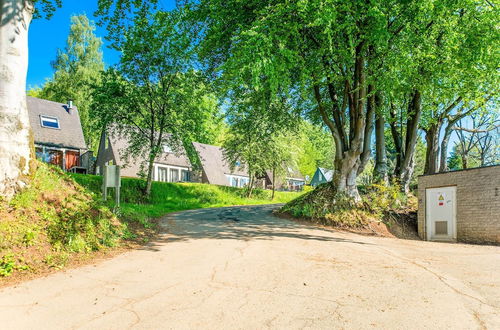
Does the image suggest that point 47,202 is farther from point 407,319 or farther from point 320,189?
point 320,189

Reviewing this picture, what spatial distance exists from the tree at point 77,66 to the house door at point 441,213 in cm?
3609

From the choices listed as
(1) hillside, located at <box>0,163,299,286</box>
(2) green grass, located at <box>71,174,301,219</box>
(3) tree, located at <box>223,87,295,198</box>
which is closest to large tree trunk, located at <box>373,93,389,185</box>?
(3) tree, located at <box>223,87,295,198</box>

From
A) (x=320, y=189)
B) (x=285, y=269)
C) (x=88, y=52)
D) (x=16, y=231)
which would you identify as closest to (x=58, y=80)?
(x=88, y=52)

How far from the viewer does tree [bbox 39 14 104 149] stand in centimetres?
3866

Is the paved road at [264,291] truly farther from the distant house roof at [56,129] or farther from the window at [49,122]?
the window at [49,122]

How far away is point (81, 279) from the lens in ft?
16.6

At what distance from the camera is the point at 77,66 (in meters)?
40.1

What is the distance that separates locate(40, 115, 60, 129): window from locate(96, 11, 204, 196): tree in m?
12.0

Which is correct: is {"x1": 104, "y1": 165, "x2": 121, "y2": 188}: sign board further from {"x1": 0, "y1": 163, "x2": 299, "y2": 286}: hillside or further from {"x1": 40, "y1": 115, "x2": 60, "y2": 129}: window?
{"x1": 40, "y1": 115, "x2": 60, "y2": 129}: window

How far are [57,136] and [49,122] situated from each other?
1.69m

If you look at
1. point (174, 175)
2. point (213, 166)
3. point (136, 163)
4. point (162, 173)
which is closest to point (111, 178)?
point (136, 163)

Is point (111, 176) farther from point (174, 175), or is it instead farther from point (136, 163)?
point (174, 175)

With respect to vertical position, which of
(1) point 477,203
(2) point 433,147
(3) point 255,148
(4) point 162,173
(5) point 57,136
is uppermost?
(5) point 57,136

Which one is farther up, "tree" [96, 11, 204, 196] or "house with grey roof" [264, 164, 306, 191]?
"tree" [96, 11, 204, 196]
